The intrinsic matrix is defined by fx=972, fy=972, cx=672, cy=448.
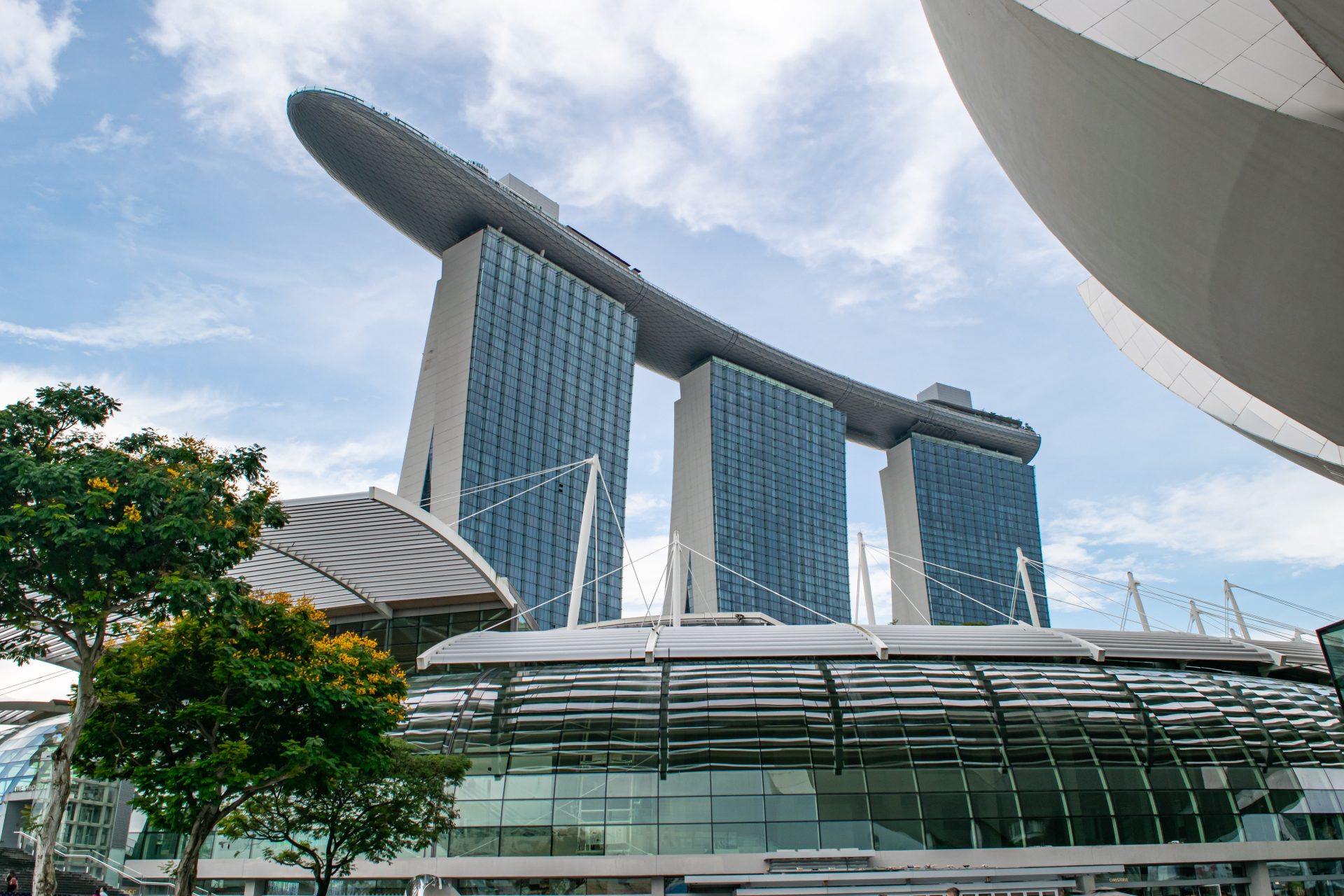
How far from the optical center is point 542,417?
132125mm

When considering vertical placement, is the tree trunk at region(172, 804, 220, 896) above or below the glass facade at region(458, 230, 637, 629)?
below

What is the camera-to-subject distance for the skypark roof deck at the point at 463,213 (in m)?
115

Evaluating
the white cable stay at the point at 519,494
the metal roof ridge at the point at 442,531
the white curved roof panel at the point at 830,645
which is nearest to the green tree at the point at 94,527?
the metal roof ridge at the point at 442,531

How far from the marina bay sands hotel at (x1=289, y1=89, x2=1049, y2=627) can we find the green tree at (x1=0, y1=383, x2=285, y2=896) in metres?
68.8

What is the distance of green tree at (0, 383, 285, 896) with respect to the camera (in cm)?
2164

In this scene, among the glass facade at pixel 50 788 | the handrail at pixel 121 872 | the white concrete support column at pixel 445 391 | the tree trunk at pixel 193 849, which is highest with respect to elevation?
the white concrete support column at pixel 445 391

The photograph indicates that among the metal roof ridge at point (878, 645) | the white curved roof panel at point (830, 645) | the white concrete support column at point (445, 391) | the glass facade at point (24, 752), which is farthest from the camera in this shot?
the white concrete support column at point (445, 391)

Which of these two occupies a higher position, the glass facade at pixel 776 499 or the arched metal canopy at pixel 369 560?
the glass facade at pixel 776 499

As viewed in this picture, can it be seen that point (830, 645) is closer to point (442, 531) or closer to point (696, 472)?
point (442, 531)

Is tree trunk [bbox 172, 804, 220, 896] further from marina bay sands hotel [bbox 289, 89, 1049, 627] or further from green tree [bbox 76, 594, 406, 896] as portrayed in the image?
marina bay sands hotel [bbox 289, 89, 1049, 627]

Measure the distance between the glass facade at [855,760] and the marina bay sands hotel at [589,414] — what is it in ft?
169

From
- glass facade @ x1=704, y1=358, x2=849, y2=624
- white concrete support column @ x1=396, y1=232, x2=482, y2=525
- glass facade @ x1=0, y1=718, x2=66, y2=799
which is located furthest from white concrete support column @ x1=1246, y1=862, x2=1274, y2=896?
glass facade @ x1=704, y1=358, x2=849, y2=624

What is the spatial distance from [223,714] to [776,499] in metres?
149

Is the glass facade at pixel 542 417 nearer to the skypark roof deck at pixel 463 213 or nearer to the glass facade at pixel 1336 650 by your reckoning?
the skypark roof deck at pixel 463 213
